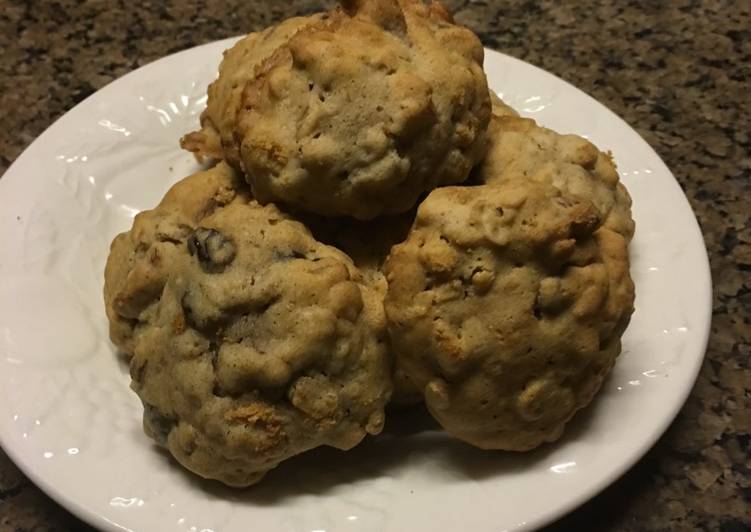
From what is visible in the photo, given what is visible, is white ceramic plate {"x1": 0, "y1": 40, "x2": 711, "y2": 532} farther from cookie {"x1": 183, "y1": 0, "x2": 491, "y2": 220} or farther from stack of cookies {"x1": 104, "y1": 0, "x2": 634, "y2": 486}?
cookie {"x1": 183, "y1": 0, "x2": 491, "y2": 220}

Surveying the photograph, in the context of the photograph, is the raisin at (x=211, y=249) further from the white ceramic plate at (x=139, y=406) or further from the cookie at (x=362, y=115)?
the white ceramic plate at (x=139, y=406)

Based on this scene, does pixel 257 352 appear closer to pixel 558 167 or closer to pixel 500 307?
pixel 500 307

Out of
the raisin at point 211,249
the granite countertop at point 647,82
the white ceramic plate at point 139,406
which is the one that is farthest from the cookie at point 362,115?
the granite countertop at point 647,82

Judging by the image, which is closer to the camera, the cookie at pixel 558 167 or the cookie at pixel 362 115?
the cookie at pixel 362 115

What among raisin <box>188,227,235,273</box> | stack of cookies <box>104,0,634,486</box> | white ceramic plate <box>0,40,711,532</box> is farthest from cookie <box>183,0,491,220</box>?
white ceramic plate <box>0,40,711,532</box>

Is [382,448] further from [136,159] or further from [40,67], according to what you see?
[40,67]

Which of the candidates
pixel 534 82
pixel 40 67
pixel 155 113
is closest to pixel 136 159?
pixel 155 113

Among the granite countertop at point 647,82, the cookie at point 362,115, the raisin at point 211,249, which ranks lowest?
the granite countertop at point 647,82
